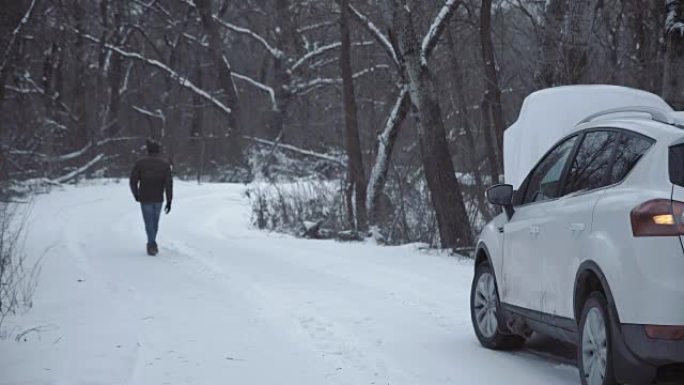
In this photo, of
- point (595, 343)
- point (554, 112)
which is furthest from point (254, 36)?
point (595, 343)

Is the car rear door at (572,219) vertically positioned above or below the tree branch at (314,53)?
below

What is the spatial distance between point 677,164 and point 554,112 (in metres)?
5.79

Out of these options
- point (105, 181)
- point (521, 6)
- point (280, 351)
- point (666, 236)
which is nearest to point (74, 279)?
point (280, 351)

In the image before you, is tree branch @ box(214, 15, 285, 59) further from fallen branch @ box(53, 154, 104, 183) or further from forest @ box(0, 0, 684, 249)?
fallen branch @ box(53, 154, 104, 183)

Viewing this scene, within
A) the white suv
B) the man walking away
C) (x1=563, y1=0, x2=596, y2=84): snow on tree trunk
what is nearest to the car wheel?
the white suv

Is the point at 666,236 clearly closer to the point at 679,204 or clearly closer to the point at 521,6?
the point at 679,204

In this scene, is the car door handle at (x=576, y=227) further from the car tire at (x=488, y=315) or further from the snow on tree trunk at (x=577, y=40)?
the snow on tree trunk at (x=577, y=40)

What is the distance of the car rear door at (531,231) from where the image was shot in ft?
24.5

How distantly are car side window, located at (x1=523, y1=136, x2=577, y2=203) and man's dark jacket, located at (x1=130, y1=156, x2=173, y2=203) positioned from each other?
1083cm

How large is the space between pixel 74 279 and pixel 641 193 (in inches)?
382

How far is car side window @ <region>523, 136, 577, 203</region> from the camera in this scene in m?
7.52

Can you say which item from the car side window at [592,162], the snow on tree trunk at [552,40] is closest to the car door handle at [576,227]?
the car side window at [592,162]

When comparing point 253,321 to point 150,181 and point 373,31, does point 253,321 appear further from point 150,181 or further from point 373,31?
point 373,31

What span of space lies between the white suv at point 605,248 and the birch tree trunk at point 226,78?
37030 millimetres
